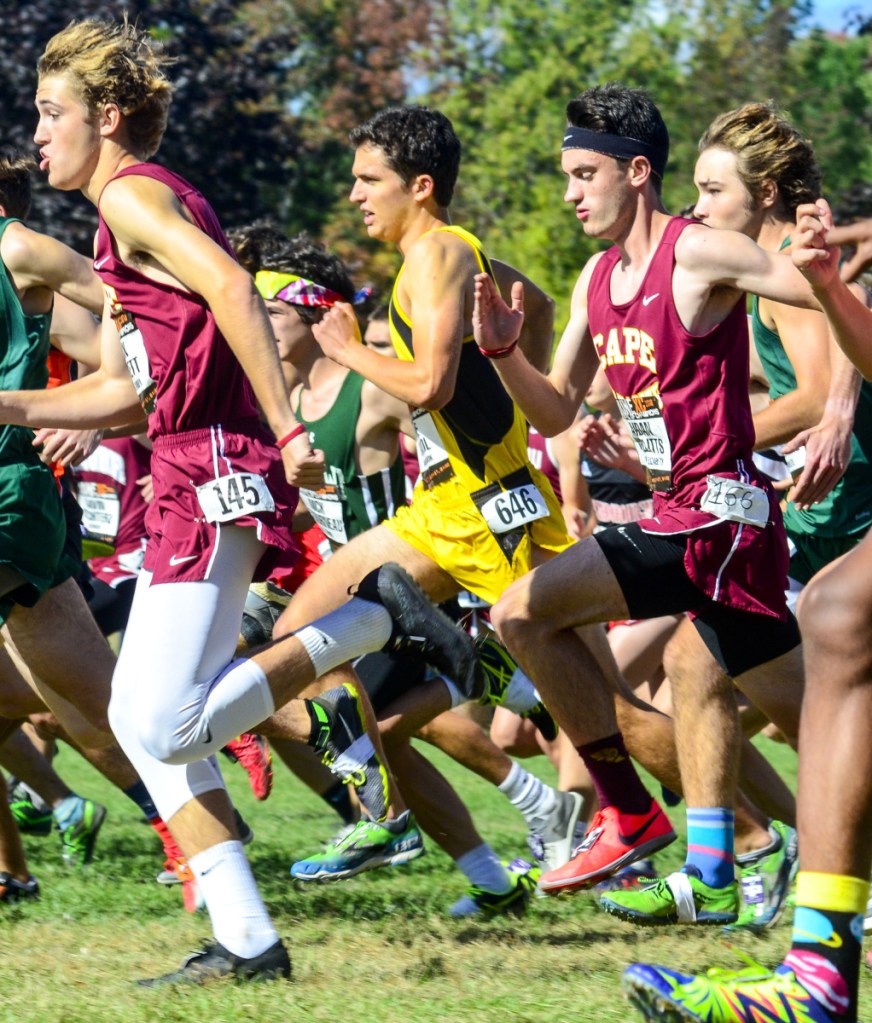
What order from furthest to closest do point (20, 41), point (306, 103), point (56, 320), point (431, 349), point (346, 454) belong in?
1. point (306, 103)
2. point (20, 41)
3. point (346, 454)
4. point (56, 320)
5. point (431, 349)

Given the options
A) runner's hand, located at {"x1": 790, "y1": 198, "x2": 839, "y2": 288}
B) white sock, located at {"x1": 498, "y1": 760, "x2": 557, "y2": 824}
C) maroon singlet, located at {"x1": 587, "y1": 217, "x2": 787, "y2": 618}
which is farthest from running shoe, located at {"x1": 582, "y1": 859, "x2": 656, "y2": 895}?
runner's hand, located at {"x1": 790, "y1": 198, "x2": 839, "y2": 288}

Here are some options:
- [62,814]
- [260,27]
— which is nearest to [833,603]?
[62,814]

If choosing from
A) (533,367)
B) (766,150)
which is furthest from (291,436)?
(766,150)

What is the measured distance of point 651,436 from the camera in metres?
4.48

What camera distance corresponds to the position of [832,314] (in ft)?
10.9

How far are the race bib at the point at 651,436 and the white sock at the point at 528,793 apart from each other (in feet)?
5.68

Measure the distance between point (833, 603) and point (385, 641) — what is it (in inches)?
64.1

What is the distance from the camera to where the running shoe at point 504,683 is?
6008 mm

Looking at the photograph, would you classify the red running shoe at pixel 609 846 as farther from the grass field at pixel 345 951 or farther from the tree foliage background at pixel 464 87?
the tree foliage background at pixel 464 87

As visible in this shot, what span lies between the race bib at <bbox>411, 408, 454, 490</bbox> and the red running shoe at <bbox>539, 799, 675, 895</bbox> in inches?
48.6

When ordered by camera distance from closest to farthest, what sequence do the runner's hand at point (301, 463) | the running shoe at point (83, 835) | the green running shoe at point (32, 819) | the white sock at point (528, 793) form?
the runner's hand at point (301, 463) → the white sock at point (528, 793) → the running shoe at point (83, 835) → the green running shoe at point (32, 819)

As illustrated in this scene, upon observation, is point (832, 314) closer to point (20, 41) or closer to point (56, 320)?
point (56, 320)

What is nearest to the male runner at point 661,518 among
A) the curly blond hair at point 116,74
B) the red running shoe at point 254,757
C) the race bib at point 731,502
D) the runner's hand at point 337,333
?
Result: the race bib at point 731,502

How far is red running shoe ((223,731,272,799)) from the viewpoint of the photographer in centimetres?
598
